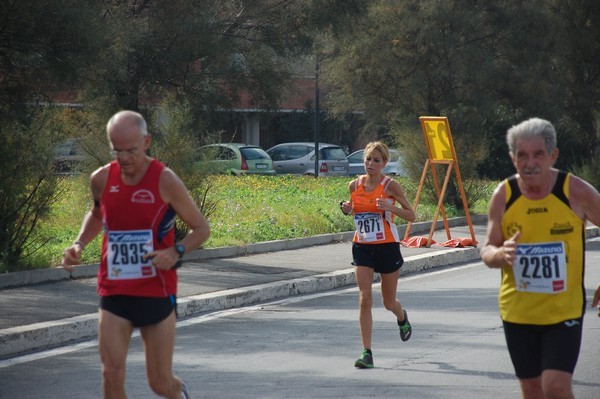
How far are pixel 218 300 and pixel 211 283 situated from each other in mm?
1219

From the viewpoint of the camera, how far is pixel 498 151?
3969cm

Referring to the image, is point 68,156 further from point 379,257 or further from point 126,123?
point 126,123

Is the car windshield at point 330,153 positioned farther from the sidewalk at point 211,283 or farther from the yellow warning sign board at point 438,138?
the yellow warning sign board at point 438,138

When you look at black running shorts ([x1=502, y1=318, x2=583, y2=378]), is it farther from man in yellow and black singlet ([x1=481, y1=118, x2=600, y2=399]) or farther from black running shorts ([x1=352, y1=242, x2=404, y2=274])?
black running shorts ([x1=352, y1=242, x2=404, y2=274])

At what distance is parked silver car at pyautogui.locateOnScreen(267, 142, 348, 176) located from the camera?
146 ft

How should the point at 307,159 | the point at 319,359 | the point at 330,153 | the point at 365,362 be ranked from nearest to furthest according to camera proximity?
1. the point at 365,362
2. the point at 319,359
3. the point at 330,153
4. the point at 307,159

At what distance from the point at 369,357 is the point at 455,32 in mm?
18943

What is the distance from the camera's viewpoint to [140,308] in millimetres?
5816

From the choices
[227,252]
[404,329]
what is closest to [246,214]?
[227,252]

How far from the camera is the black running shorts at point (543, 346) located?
207 inches

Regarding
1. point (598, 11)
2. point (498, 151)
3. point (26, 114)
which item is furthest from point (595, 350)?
point (498, 151)

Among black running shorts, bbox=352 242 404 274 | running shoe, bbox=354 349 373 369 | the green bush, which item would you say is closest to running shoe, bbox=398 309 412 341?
black running shorts, bbox=352 242 404 274

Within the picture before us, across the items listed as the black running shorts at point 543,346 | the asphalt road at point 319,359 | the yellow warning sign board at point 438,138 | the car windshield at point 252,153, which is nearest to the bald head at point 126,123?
the black running shorts at point 543,346

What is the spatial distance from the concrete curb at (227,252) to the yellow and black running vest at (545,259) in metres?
8.83
